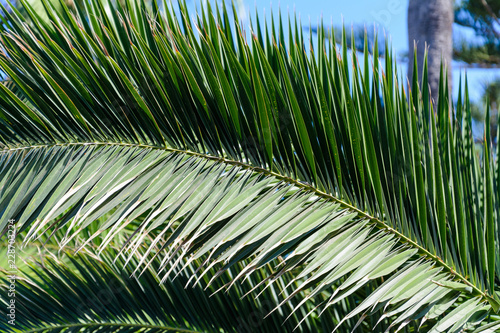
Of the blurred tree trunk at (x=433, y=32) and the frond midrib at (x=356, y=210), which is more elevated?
the blurred tree trunk at (x=433, y=32)

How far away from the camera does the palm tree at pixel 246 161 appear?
4.10 ft

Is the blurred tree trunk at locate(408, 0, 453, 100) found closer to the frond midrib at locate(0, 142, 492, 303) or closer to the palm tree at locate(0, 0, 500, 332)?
the palm tree at locate(0, 0, 500, 332)

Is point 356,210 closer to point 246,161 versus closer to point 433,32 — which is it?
point 246,161

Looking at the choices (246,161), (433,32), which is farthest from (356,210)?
(433,32)

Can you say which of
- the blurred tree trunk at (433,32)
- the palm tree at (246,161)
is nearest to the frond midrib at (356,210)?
the palm tree at (246,161)

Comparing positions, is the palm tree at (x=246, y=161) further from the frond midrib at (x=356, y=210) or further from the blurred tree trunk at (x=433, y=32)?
the blurred tree trunk at (x=433, y=32)

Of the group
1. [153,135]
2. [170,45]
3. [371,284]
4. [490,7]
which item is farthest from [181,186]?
[490,7]

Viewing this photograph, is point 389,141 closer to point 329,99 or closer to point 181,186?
point 329,99

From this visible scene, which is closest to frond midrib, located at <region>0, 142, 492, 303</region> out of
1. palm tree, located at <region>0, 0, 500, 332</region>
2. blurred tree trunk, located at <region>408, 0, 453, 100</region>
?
palm tree, located at <region>0, 0, 500, 332</region>

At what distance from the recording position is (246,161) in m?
1.39

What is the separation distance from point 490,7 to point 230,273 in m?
7.67

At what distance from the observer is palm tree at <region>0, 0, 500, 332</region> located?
1.25m

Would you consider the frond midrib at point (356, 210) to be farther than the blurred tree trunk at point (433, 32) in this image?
No

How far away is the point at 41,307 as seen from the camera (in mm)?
1962
